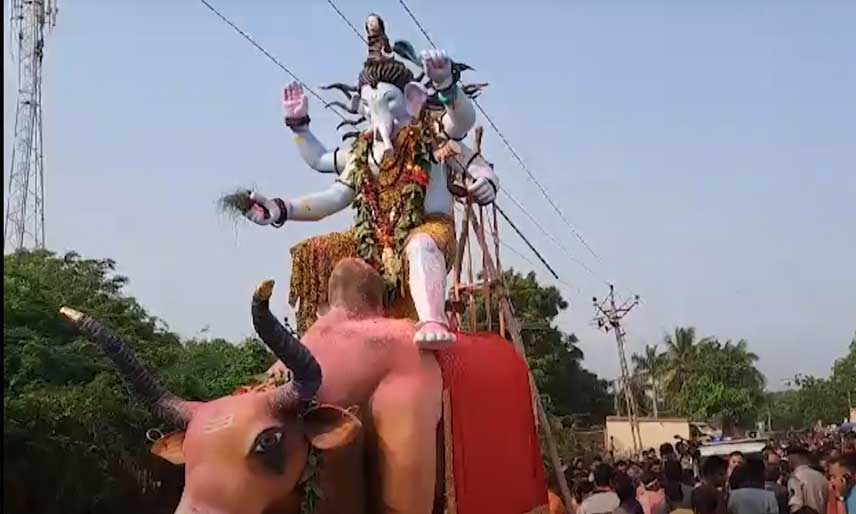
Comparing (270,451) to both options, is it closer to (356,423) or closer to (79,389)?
(356,423)

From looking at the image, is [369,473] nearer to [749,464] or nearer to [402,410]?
[402,410]

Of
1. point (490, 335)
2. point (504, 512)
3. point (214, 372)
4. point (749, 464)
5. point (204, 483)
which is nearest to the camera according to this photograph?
point (204, 483)

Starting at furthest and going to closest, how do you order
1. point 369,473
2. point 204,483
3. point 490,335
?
point 490,335, point 369,473, point 204,483

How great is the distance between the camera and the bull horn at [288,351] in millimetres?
4352

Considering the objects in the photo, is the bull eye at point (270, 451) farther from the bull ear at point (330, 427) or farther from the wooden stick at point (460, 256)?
the wooden stick at point (460, 256)

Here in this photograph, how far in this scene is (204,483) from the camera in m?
4.45

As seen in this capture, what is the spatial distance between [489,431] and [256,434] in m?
1.51

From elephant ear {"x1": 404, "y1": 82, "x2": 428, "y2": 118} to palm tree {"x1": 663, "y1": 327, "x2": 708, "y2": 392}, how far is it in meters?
54.3

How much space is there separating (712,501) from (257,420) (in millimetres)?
2843

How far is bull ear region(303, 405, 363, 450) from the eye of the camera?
4.71 m

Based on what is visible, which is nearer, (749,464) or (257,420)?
(257,420)

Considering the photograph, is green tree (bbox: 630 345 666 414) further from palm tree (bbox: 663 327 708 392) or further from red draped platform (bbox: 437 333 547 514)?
red draped platform (bbox: 437 333 547 514)

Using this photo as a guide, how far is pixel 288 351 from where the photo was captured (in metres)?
4.55

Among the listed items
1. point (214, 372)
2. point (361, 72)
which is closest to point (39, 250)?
point (214, 372)
